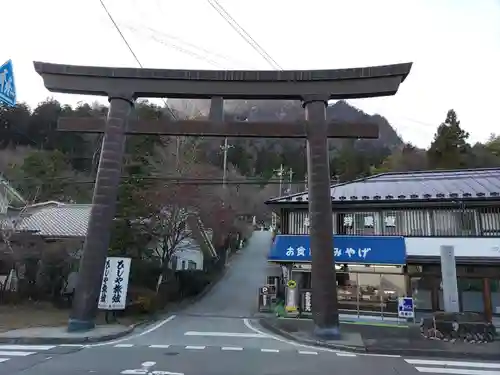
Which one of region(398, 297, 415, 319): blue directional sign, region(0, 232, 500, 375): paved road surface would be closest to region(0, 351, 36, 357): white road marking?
region(0, 232, 500, 375): paved road surface

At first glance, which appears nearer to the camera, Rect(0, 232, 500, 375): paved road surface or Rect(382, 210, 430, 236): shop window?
Rect(0, 232, 500, 375): paved road surface

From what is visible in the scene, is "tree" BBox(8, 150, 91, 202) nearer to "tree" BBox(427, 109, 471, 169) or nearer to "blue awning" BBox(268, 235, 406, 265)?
"blue awning" BBox(268, 235, 406, 265)

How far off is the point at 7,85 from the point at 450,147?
43010mm

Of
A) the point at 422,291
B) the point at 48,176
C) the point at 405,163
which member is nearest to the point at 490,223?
the point at 422,291

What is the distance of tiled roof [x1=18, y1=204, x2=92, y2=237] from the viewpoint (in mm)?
22661

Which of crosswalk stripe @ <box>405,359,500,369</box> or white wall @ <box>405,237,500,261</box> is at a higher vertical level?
white wall @ <box>405,237,500,261</box>

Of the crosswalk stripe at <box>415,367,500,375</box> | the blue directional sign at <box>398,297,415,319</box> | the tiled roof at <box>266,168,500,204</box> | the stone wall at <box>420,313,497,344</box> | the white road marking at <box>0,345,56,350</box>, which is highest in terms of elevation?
the tiled roof at <box>266,168,500,204</box>

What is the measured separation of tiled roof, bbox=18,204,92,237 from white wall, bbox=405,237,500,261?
704 inches

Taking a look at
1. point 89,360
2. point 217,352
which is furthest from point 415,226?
point 89,360

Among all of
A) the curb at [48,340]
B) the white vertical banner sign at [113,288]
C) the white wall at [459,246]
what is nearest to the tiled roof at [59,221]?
the white vertical banner sign at [113,288]

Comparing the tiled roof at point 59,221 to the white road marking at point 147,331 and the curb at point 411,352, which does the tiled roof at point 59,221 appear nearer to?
the white road marking at point 147,331

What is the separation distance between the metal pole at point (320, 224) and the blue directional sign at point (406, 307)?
16.8ft

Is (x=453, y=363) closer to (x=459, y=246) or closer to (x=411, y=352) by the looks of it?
(x=411, y=352)

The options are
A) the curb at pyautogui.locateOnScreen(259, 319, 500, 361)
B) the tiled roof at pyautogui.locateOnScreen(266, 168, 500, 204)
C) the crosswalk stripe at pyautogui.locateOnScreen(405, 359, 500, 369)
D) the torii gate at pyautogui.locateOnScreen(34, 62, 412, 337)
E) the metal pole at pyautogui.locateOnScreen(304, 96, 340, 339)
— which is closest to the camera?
the crosswalk stripe at pyautogui.locateOnScreen(405, 359, 500, 369)
